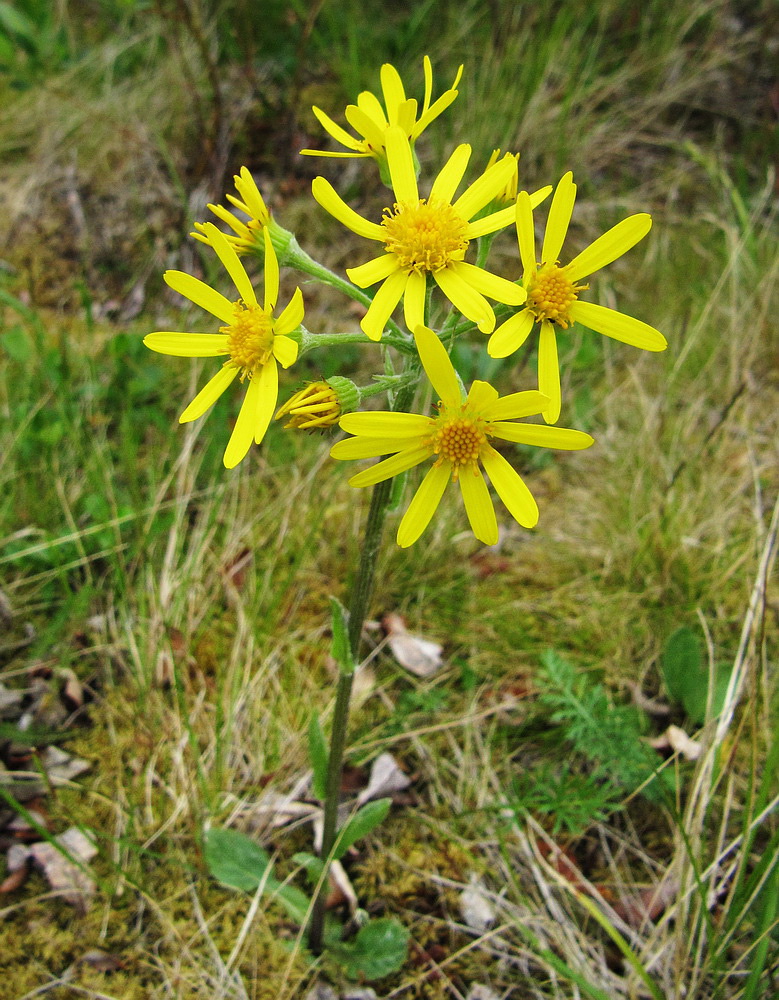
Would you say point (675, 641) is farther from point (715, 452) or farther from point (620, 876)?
point (715, 452)

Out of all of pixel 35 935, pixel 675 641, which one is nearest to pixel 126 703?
pixel 35 935

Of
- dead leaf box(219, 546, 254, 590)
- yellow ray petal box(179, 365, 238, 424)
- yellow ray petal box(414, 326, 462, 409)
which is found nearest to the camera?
yellow ray petal box(414, 326, 462, 409)

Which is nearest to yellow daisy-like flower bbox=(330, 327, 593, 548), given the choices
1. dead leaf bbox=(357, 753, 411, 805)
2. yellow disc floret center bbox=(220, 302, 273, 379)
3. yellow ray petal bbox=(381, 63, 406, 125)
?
yellow disc floret center bbox=(220, 302, 273, 379)

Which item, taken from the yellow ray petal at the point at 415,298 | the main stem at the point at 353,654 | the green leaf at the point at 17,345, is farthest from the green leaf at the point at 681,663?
the green leaf at the point at 17,345

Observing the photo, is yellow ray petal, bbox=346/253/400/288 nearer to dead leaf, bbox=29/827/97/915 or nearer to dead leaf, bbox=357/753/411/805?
dead leaf, bbox=357/753/411/805

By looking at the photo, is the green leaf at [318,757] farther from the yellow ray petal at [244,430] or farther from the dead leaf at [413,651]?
the yellow ray petal at [244,430]

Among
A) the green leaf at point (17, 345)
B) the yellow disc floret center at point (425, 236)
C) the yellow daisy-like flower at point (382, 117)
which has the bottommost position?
the green leaf at point (17, 345)
